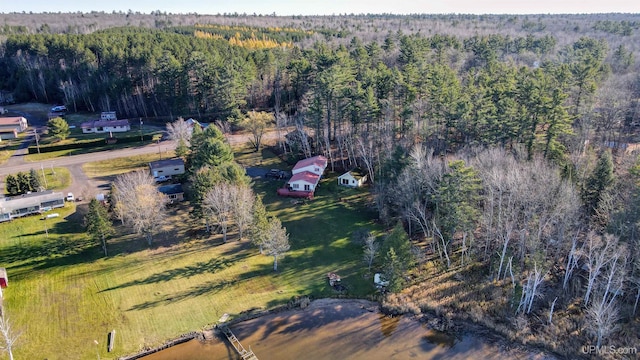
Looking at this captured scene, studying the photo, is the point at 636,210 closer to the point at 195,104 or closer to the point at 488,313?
the point at 488,313

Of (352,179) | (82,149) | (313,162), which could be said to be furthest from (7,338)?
(82,149)

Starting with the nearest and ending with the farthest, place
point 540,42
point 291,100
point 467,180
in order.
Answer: point 467,180 < point 291,100 < point 540,42

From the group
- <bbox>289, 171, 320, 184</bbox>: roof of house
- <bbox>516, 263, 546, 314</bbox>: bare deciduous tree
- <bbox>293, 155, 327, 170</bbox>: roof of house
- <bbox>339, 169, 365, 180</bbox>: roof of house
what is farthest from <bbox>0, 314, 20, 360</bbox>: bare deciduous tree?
<bbox>339, 169, 365, 180</bbox>: roof of house

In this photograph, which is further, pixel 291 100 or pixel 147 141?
pixel 291 100

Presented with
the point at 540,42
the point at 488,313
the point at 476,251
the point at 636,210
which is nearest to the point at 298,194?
the point at 476,251

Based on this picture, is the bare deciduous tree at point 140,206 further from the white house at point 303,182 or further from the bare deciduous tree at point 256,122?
the bare deciduous tree at point 256,122

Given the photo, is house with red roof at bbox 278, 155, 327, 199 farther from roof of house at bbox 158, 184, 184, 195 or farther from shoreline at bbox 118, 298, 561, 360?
shoreline at bbox 118, 298, 561, 360
